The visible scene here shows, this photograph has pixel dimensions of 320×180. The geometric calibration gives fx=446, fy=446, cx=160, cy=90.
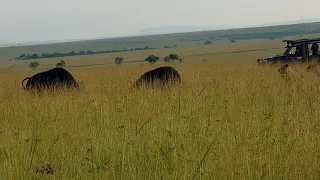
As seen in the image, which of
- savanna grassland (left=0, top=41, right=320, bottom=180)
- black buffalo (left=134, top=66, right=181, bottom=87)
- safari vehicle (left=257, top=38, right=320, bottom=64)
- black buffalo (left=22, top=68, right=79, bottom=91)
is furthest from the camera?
safari vehicle (left=257, top=38, right=320, bottom=64)

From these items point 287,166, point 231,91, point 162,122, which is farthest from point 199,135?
point 231,91

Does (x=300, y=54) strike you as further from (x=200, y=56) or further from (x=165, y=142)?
(x=200, y=56)

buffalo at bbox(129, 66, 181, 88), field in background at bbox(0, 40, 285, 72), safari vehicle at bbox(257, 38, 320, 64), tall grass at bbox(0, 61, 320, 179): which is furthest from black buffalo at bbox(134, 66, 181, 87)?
field in background at bbox(0, 40, 285, 72)

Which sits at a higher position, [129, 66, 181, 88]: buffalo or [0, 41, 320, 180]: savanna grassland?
[129, 66, 181, 88]: buffalo

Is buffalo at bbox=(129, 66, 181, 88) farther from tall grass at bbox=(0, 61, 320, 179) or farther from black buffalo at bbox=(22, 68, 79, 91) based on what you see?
tall grass at bbox=(0, 61, 320, 179)

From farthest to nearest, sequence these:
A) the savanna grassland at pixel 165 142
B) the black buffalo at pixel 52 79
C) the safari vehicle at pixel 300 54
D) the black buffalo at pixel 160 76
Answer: the safari vehicle at pixel 300 54, the black buffalo at pixel 52 79, the black buffalo at pixel 160 76, the savanna grassland at pixel 165 142

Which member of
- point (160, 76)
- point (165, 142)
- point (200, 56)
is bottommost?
point (200, 56)

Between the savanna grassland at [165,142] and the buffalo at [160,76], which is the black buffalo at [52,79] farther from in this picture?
the savanna grassland at [165,142]

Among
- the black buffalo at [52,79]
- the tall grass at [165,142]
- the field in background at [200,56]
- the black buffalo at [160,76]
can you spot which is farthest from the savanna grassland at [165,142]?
the field in background at [200,56]

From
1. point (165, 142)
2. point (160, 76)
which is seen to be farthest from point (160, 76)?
point (165, 142)

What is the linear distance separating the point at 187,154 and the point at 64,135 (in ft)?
5.88

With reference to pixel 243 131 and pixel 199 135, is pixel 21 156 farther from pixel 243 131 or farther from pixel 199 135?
pixel 243 131

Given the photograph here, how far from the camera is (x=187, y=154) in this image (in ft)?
15.5

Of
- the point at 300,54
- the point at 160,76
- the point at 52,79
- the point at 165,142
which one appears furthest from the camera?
the point at 300,54
